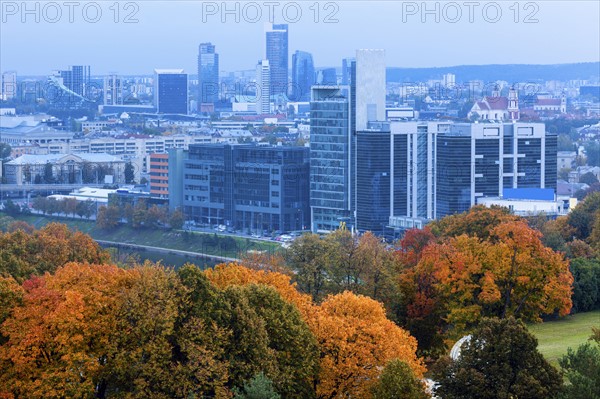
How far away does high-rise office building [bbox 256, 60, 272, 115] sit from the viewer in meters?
68.1

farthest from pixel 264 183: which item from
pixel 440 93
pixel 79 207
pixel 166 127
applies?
pixel 440 93

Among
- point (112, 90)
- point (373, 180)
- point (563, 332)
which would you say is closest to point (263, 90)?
point (112, 90)

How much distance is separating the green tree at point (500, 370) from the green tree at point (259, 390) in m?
1.14

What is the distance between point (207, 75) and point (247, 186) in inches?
1696

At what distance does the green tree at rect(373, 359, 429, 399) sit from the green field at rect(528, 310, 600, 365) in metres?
2.09

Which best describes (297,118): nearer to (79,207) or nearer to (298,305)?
(79,207)

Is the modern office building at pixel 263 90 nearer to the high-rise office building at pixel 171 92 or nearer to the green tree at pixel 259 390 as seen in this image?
the high-rise office building at pixel 171 92

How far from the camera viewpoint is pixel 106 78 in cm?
7894

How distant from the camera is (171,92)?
237 ft

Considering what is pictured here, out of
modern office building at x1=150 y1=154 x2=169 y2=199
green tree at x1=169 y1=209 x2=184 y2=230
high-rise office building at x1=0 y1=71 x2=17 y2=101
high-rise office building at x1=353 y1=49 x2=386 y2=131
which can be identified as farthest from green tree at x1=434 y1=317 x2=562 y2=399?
high-rise office building at x1=0 y1=71 x2=17 y2=101

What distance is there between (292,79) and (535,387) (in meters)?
59.3

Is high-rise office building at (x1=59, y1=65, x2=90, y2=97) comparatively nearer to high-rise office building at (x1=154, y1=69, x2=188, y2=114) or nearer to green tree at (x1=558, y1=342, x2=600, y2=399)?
high-rise office building at (x1=154, y1=69, x2=188, y2=114)

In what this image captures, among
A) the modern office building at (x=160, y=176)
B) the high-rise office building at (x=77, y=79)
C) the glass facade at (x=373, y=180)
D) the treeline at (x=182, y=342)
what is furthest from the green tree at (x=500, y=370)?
the high-rise office building at (x=77, y=79)

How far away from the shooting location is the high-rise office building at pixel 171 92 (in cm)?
7212
